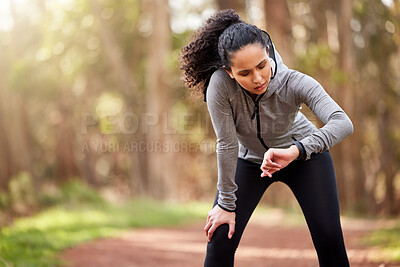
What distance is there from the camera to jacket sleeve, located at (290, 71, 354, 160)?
8.87 ft

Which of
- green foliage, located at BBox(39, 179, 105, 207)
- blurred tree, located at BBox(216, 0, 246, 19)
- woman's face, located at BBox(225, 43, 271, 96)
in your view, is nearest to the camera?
woman's face, located at BBox(225, 43, 271, 96)

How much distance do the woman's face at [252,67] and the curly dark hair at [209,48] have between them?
0.22 ft

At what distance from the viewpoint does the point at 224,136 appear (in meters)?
3.01

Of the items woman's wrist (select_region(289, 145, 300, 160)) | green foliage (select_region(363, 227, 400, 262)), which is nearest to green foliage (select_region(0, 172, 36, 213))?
green foliage (select_region(363, 227, 400, 262))

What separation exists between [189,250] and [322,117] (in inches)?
194

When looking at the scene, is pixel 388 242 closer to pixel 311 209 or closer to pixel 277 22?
pixel 311 209

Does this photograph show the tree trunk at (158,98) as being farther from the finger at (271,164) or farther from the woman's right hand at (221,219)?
the finger at (271,164)

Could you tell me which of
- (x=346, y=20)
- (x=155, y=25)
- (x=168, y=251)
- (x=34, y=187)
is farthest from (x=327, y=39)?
(x=168, y=251)

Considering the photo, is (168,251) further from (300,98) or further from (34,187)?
(34,187)

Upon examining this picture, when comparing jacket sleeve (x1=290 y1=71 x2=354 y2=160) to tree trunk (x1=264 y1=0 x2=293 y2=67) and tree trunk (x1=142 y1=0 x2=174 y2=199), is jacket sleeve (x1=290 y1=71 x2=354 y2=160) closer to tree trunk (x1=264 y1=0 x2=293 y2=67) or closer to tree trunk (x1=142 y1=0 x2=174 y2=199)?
tree trunk (x1=264 y1=0 x2=293 y2=67)

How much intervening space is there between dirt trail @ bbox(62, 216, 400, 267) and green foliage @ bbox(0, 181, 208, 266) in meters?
0.29

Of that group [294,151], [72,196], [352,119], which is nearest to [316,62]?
[352,119]

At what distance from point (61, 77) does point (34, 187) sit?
348 cm

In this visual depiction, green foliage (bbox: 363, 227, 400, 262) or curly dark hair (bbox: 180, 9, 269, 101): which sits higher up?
curly dark hair (bbox: 180, 9, 269, 101)
